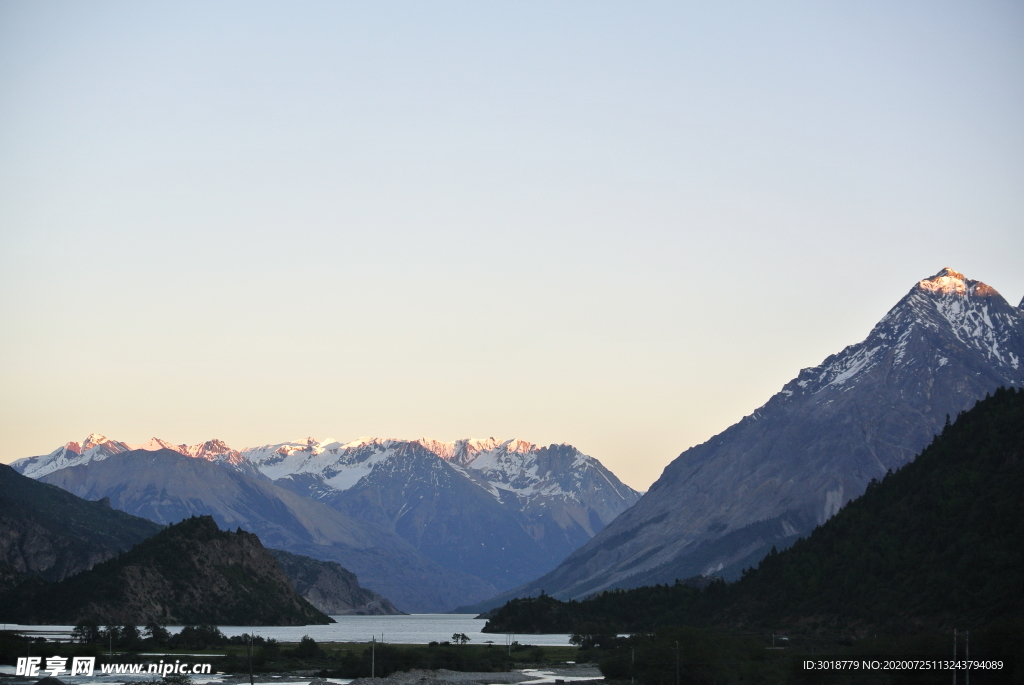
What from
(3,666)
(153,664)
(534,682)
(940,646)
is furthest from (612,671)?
(3,666)

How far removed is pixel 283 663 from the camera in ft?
606

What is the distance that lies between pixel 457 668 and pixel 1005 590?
83.5m

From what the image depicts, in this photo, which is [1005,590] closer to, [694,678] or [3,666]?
[694,678]

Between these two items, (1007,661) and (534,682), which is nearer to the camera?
(1007,661)

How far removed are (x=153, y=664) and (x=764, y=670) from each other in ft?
255

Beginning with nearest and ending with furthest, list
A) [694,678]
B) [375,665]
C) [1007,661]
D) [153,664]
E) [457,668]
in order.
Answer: [1007,661]
[694,678]
[153,664]
[375,665]
[457,668]

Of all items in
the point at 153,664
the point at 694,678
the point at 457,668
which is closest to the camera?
the point at 694,678

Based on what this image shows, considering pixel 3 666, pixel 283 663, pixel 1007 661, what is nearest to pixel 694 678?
pixel 1007 661

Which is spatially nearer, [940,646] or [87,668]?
[940,646]

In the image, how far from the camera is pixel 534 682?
167 metres

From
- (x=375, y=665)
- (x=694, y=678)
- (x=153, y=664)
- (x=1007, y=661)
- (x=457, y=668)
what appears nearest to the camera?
(x=1007, y=661)

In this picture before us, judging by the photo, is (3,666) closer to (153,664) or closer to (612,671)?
(153,664)

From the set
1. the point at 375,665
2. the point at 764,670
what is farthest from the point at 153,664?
the point at 764,670

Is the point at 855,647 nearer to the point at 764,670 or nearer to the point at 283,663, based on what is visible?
the point at 764,670
